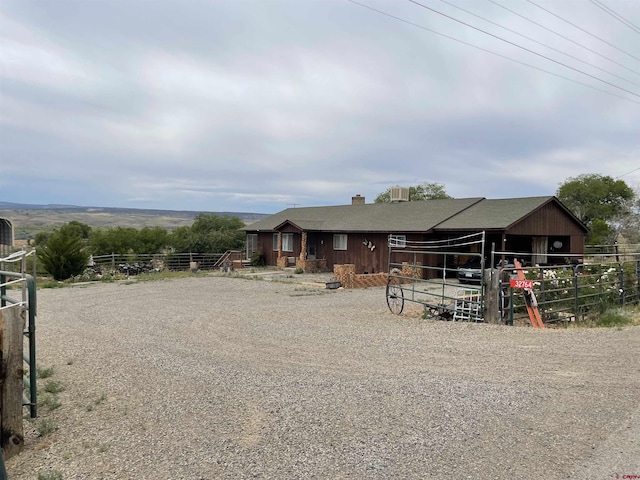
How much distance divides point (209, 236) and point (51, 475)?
39080mm

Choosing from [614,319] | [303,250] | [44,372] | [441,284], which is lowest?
[44,372]

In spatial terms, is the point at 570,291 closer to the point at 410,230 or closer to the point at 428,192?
the point at 410,230

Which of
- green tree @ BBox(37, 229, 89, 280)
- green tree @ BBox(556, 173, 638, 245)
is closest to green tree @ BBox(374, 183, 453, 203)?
green tree @ BBox(556, 173, 638, 245)

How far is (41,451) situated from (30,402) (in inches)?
36.5

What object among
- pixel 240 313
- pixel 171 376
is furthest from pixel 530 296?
pixel 171 376

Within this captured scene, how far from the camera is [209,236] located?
139 feet

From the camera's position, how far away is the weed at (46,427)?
492cm

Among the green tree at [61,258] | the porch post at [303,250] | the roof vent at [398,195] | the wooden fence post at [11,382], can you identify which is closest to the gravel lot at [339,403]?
the wooden fence post at [11,382]

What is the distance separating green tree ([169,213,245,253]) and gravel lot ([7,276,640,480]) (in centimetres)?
2992

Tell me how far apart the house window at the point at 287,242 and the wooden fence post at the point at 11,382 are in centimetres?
2767

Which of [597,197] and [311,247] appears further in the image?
[597,197]

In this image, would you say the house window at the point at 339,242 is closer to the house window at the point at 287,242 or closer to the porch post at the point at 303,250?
the porch post at the point at 303,250

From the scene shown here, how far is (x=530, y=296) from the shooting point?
38.3 ft

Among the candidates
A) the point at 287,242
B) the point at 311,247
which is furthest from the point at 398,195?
the point at 287,242
